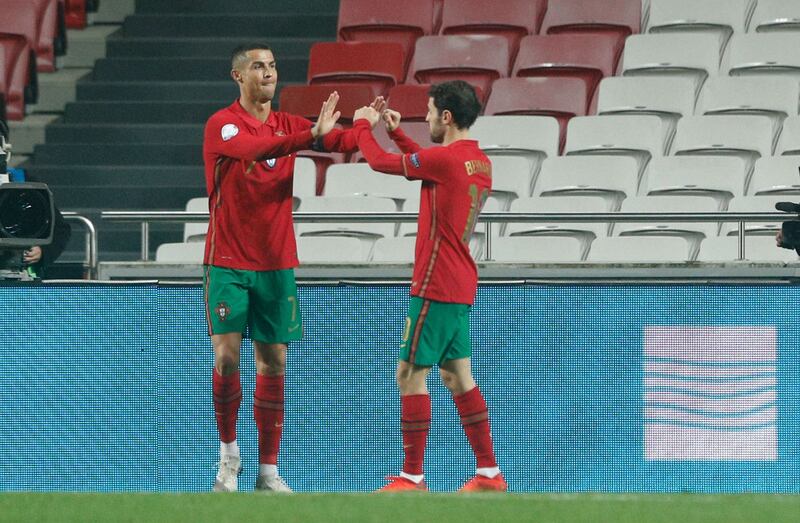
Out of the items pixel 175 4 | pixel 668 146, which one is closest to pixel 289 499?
pixel 668 146

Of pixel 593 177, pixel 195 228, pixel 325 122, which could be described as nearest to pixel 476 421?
pixel 325 122

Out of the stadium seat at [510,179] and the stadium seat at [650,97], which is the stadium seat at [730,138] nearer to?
the stadium seat at [650,97]

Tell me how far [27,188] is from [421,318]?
2046mm

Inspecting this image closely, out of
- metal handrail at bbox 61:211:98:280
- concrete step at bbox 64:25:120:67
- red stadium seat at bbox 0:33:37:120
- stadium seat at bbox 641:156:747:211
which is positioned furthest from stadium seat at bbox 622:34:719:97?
metal handrail at bbox 61:211:98:280

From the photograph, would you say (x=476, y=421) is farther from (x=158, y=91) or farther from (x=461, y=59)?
(x=158, y=91)

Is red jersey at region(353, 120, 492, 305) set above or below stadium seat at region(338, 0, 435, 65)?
below

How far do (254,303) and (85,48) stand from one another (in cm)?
889

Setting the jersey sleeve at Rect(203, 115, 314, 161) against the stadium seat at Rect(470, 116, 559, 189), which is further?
the stadium seat at Rect(470, 116, 559, 189)

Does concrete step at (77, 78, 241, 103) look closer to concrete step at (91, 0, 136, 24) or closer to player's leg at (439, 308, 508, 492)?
concrete step at (91, 0, 136, 24)

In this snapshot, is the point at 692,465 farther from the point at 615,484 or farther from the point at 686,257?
the point at 686,257

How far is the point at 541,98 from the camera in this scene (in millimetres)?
12375

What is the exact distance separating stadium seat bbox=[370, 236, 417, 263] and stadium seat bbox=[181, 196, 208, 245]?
Answer: 139cm

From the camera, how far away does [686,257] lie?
9922 mm

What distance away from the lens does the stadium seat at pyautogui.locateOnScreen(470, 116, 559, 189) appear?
1155 cm
